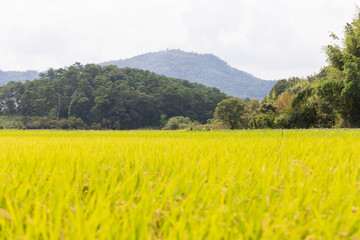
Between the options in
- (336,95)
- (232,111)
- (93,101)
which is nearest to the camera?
(336,95)

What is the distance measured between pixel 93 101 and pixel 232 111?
3555 centimetres

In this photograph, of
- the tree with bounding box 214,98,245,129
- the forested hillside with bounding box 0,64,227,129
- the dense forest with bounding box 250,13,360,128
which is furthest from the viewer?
the forested hillside with bounding box 0,64,227,129

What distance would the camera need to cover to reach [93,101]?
70.2 metres

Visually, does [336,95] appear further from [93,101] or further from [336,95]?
[93,101]

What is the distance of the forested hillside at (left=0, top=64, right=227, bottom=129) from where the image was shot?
6669 centimetres

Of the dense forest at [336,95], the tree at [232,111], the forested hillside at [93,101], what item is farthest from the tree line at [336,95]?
the forested hillside at [93,101]

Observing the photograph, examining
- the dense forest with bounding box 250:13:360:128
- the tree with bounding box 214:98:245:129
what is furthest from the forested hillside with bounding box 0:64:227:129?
the dense forest with bounding box 250:13:360:128

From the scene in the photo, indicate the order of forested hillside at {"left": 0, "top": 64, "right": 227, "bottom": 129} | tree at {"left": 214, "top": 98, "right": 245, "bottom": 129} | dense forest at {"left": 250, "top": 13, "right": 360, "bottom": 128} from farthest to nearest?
forested hillside at {"left": 0, "top": 64, "right": 227, "bottom": 129}, tree at {"left": 214, "top": 98, "right": 245, "bottom": 129}, dense forest at {"left": 250, "top": 13, "right": 360, "bottom": 128}

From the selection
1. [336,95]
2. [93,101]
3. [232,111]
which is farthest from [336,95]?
[93,101]

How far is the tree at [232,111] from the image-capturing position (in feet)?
179

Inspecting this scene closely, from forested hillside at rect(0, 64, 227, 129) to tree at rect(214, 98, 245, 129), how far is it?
2219cm

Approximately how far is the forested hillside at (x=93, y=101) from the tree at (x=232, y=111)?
22187 millimetres

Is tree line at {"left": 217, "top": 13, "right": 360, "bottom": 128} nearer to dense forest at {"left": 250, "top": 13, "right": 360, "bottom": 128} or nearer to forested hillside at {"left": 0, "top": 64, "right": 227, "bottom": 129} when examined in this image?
dense forest at {"left": 250, "top": 13, "right": 360, "bottom": 128}

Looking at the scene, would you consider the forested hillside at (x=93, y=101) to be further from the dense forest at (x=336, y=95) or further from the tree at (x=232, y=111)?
the dense forest at (x=336, y=95)
